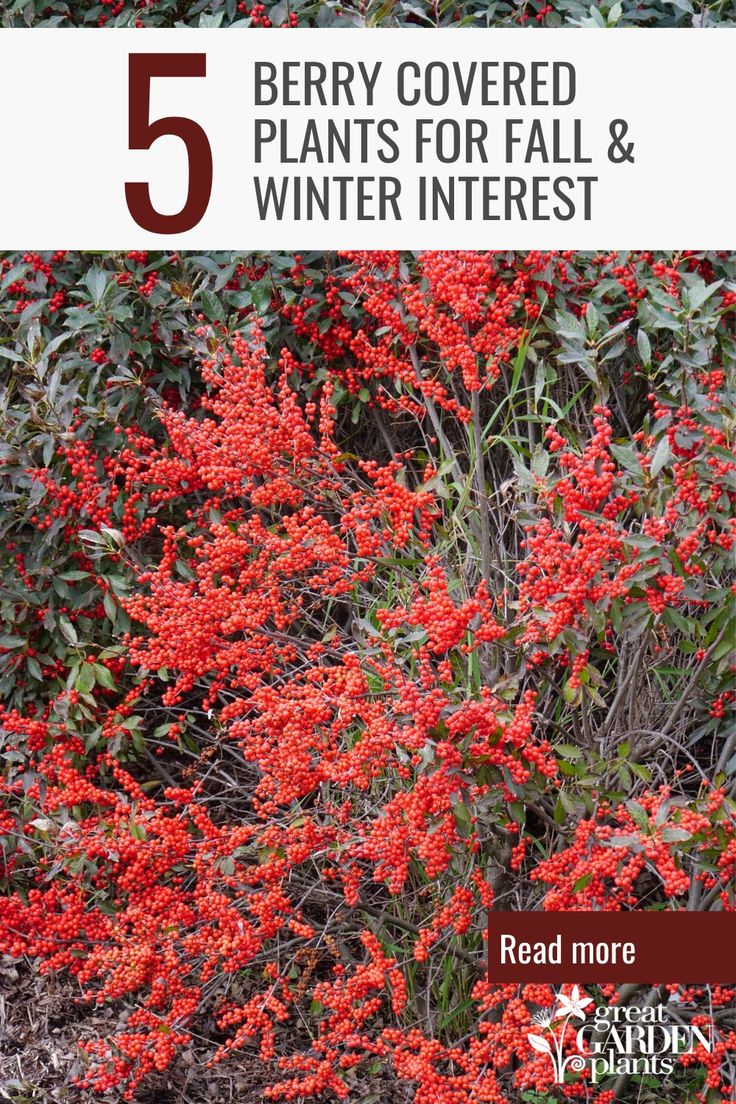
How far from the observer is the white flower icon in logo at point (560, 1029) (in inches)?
120

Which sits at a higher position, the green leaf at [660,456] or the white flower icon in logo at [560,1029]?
the green leaf at [660,456]

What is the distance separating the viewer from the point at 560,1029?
3.10 m

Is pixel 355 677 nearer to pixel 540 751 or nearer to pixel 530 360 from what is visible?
pixel 540 751

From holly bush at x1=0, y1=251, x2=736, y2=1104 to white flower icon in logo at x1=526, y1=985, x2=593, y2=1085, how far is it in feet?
0.16

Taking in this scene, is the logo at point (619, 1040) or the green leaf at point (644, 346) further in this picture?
the green leaf at point (644, 346)

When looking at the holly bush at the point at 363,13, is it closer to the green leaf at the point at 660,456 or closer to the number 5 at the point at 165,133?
the number 5 at the point at 165,133

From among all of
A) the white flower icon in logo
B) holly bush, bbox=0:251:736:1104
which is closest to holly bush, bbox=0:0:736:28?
holly bush, bbox=0:251:736:1104

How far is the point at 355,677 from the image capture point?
9.53ft

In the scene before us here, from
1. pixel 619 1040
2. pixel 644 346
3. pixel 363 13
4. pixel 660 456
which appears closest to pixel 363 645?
pixel 660 456

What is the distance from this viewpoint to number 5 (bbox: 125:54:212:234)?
3572mm

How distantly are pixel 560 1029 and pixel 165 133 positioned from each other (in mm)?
2714

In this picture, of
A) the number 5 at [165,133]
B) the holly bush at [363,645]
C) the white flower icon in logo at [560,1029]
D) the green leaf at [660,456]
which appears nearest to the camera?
the green leaf at [660,456]

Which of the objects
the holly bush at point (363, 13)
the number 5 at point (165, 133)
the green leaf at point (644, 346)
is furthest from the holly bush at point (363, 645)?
the holly bush at point (363, 13)

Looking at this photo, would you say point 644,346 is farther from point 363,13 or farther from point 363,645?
point 363,13
